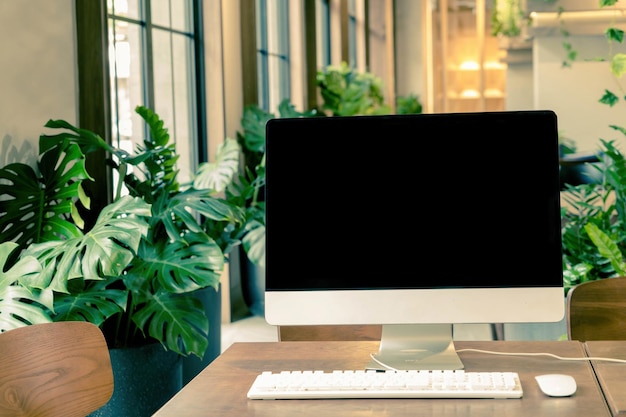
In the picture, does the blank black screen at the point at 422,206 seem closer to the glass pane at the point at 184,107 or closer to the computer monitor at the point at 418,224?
the computer monitor at the point at 418,224

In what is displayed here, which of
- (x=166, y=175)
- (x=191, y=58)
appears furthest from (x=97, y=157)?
(x=191, y=58)

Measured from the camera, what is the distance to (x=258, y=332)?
18.0ft

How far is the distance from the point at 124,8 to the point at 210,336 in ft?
6.13

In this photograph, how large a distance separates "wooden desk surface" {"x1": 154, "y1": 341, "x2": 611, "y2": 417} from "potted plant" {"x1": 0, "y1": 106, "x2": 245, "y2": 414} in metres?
0.70

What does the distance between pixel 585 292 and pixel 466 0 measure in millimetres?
12770

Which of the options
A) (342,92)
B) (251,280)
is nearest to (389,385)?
(251,280)

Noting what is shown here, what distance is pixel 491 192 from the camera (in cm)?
170

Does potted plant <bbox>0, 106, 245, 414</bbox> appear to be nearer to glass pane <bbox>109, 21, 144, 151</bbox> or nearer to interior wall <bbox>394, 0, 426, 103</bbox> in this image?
glass pane <bbox>109, 21, 144, 151</bbox>

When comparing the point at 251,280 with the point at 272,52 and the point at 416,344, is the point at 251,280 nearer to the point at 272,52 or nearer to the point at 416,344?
the point at 272,52

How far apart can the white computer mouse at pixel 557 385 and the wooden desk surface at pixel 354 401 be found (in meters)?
0.01

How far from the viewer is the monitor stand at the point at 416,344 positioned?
5.64 feet

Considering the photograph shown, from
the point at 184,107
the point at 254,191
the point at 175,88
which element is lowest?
the point at 254,191

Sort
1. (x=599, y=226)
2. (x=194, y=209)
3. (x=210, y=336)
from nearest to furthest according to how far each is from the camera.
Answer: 1. (x=194, y=209)
2. (x=599, y=226)
3. (x=210, y=336)

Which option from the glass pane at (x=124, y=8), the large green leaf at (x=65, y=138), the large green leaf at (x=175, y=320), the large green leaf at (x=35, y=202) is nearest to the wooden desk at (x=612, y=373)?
the large green leaf at (x=175, y=320)
